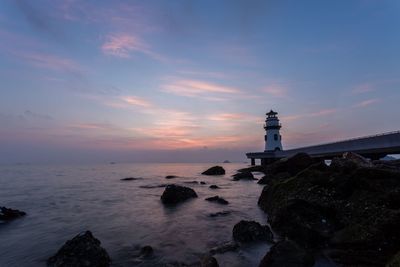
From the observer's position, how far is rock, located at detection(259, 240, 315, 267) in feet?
27.1

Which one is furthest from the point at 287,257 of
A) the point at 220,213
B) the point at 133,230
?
the point at 220,213

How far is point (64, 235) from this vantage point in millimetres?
14734

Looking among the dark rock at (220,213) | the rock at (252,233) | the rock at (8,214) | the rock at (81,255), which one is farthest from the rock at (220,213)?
the rock at (8,214)

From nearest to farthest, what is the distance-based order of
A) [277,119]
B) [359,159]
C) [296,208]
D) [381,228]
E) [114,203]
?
[381,228] < [296,208] < [359,159] < [114,203] < [277,119]

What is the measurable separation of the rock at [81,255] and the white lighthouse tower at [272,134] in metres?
61.7

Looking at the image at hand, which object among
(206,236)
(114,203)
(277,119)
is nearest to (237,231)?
(206,236)

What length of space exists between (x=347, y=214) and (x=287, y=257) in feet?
15.4

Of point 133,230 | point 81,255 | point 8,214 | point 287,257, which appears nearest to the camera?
point 287,257

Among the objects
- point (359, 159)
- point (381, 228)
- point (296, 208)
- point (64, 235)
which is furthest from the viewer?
point (359, 159)

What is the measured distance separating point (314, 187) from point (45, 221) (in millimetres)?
15316

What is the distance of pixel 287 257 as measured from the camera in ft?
27.4

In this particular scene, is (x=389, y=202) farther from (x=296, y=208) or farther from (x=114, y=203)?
(x=114, y=203)

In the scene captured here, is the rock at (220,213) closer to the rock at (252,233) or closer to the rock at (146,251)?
the rock at (252,233)

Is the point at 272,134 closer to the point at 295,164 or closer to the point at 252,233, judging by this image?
the point at 295,164
